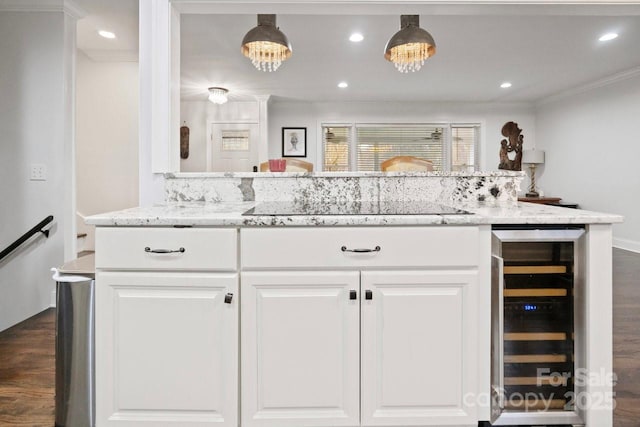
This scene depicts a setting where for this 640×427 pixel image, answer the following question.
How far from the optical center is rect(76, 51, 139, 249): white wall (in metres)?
4.05

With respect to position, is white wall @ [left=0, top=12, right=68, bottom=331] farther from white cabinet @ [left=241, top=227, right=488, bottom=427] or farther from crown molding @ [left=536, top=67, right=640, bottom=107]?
crown molding @ [left=536, top=67, right=640, bottom=107]

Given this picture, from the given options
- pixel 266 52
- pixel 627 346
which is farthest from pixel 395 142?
pixel 627 346

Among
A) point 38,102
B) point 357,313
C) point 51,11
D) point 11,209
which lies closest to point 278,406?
point 357,313

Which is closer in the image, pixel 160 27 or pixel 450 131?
pixel 160 27

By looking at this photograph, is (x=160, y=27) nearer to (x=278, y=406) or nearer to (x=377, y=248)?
(x=377, y=248)

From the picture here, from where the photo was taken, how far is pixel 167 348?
50.0 inches

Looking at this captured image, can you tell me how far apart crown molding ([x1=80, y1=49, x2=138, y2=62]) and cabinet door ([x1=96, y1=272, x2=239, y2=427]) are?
11.6ft

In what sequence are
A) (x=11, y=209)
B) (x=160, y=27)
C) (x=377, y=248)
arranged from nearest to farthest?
(x=377, y=248) → (x=160, y=27) → (x=11, y=209)

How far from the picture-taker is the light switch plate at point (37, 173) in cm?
270

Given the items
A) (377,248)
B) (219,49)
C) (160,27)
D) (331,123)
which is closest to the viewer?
(377,248)

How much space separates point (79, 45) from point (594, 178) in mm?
6967

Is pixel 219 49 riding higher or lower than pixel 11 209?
higher

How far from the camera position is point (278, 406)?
1280mm

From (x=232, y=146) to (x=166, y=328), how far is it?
535cm
